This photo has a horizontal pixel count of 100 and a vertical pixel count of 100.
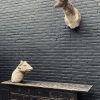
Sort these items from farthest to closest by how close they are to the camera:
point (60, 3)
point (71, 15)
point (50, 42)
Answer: point (50, 42) < point (71, 15) < point (60, 3)

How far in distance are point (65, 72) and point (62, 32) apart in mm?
722

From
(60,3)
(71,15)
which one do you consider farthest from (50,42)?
(60,3)

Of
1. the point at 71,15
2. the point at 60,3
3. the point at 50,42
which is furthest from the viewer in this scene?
the point at 50,42

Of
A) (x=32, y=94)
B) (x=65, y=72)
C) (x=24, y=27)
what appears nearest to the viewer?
(x=32, y=94)

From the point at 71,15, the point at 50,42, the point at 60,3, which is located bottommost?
the point at 50,42

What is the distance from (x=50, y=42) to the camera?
506cm

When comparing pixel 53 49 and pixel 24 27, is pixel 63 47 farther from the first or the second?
pixel 24 27

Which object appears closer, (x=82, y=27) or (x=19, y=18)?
(x=82, y=27)

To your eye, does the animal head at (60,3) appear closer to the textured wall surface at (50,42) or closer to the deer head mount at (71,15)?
the deer head mount at (71,15)

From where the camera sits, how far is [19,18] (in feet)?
17.7

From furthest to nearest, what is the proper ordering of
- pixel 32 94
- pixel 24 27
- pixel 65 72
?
1. pixel 24 27
2. pixel 65 72
3. pixel 32 94

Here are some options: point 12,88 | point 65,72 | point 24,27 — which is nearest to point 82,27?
point 65,72

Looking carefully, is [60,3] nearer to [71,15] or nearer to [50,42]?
[71,15]

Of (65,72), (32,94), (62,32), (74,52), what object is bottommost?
(32,94)
